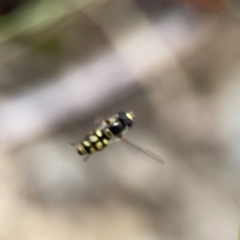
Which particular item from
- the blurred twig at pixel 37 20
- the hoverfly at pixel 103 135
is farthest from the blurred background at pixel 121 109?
the hoverfly at pixel 103 135

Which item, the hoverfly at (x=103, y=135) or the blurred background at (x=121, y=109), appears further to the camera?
the blurred background at (x=121, y=109)

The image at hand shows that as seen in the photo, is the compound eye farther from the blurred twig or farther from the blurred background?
the blurred twig

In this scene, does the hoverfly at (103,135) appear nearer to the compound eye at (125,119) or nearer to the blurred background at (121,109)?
the compound eye at (125,119)

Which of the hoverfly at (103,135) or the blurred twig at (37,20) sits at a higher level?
the blurred twig at (37,20)

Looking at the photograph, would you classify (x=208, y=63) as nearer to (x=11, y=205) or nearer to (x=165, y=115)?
(x=165, y=115)

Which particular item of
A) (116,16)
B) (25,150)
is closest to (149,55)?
(116,16)

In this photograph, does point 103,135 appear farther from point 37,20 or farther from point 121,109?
point 37,20

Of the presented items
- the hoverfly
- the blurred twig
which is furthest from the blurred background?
the hoverfly
